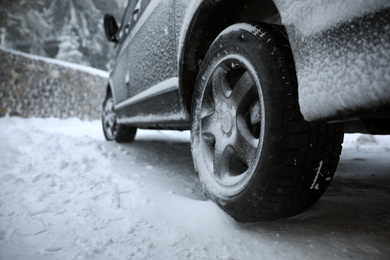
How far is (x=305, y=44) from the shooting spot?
0.74 m

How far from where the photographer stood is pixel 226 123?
3.73 ft

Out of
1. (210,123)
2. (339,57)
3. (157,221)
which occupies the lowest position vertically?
(157,221)

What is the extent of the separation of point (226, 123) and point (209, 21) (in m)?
0.59

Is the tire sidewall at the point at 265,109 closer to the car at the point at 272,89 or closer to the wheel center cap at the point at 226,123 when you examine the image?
the car at the point at 272,89

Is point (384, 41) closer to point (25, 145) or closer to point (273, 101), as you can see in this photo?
point (273, 101)

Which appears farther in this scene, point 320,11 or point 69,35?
point 69,35

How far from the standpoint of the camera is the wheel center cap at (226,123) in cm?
112

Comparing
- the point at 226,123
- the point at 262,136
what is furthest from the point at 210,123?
the point at 262,136

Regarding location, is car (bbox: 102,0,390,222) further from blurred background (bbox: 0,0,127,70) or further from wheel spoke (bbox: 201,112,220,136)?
A: blurred background (bbox: 0,0,127,70)

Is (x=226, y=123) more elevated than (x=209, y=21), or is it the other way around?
(x=209, y=21)

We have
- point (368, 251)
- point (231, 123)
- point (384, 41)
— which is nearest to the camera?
point (384, 41)

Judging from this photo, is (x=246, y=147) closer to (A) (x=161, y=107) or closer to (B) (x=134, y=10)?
(A) (x=161, y=107)

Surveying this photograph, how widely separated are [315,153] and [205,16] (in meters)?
0.87

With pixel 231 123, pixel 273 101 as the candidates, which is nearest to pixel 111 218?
pixel 231 123
